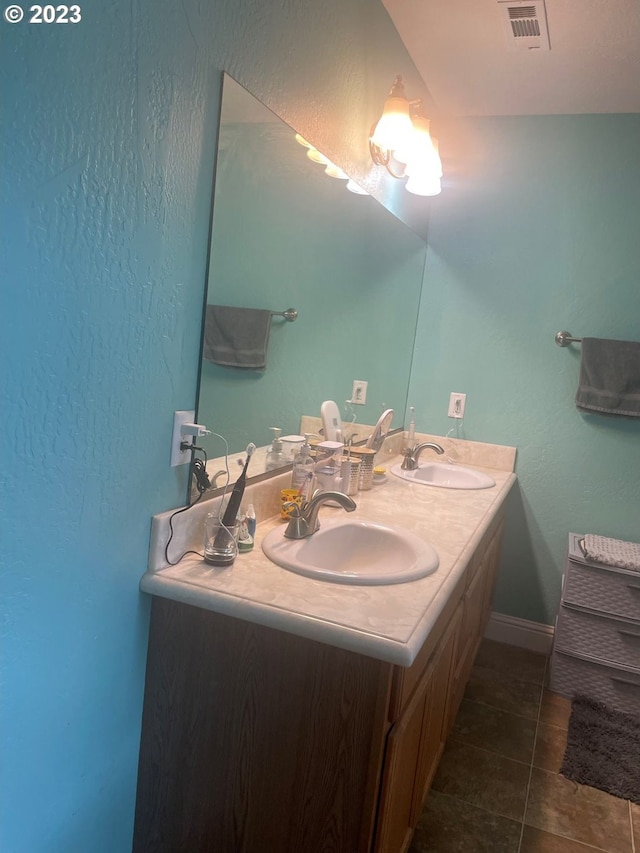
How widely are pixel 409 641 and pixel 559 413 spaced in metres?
1.99

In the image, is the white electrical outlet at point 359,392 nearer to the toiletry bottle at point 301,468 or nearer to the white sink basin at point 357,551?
the toiletry bottle at point 301,468

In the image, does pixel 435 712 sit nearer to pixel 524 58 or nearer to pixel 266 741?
pixel 266 741

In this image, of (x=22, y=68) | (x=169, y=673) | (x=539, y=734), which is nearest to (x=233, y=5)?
(x=22, y=68)

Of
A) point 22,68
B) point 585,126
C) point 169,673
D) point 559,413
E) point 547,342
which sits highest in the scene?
point 585,126

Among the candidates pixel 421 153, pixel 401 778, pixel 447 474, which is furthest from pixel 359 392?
pixel 401 778

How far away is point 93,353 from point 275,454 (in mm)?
827

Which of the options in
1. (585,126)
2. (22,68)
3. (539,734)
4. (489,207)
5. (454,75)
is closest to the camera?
(22,68)

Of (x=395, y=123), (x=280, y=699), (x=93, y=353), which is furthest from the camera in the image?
(x=395, y=123)

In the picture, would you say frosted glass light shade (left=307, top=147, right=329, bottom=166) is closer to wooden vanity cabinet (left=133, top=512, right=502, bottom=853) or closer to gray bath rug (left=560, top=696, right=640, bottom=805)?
wooden vanity cabinet (left=133, top=512, right=502, bottom=853)

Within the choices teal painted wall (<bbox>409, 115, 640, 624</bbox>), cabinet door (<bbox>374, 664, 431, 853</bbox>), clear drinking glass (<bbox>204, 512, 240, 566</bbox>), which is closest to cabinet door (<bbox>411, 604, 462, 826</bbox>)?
cabinet door (<bbox>374, 664, 431, 853</bbox>)

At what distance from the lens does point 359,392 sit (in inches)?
97.0

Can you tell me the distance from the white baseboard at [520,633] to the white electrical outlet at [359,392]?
131 cm

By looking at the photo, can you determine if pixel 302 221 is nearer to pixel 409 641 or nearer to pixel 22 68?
pixel 22 68

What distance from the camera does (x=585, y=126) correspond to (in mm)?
2689
